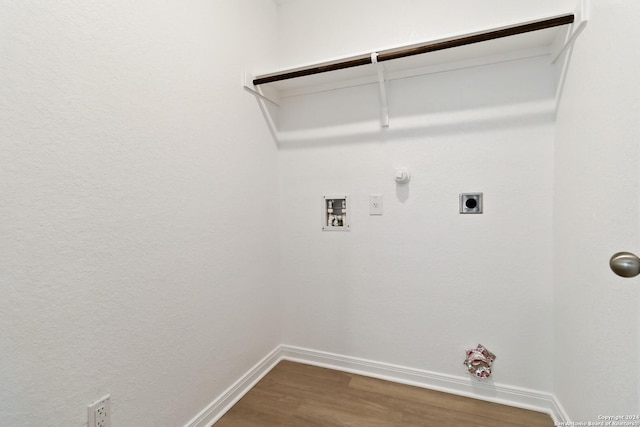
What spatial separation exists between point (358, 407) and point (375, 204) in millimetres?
1166

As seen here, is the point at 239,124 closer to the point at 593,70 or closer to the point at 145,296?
the point at 145,296

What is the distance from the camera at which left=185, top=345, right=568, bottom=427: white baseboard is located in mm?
1476

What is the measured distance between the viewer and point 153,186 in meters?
1.18

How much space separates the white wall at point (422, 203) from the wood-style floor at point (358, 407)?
161 millimetres

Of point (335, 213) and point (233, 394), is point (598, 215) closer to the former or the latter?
point (335, 213)

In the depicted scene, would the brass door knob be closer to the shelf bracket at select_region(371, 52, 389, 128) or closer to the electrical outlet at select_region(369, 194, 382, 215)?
the electrical outlet at select_region(369, 194, 382, 215)

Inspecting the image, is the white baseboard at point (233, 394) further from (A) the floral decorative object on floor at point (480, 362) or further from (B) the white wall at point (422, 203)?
(A) the floral decorative object on floor at point (480, 362)

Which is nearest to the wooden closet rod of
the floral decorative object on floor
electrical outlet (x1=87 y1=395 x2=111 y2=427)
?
the floral decorative object on floor

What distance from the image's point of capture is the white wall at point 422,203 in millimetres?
1521

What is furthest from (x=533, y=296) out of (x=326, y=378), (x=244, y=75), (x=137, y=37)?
(x=137, y=37)

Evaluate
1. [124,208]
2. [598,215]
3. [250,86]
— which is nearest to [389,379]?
[598,215]

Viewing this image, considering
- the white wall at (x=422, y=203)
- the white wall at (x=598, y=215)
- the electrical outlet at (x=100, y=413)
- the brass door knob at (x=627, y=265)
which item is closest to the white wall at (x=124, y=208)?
the electrical outlet at (x=100, y=413)

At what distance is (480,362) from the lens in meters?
1.58

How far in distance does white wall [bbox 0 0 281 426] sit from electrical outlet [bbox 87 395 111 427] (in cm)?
3
